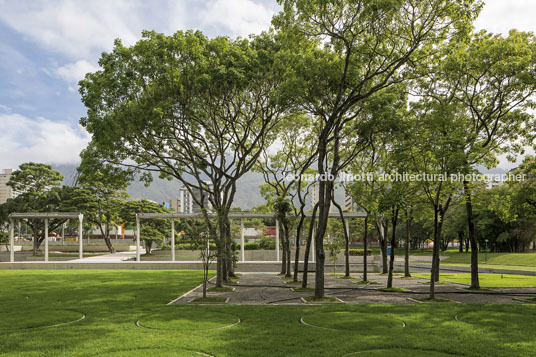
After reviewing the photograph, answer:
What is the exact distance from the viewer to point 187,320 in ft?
34.3

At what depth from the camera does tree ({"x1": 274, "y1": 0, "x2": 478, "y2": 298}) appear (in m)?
12.4

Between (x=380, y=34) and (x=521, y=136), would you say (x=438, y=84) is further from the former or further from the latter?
(x=380, y=34)

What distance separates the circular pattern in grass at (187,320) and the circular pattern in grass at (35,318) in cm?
200

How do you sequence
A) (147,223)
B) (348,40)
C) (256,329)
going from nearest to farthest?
1. (256,329)
2. (348,40)
3. (147,223)

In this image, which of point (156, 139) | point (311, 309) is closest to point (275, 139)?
point (156, 139)

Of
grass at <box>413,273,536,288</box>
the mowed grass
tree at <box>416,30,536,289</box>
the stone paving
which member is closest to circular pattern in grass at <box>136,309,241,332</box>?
the mowed grass

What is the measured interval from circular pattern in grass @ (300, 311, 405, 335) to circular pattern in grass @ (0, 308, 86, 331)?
617 cm

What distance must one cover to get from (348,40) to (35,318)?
12549 mm

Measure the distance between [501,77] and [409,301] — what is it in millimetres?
10169

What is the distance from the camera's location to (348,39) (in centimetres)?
1378

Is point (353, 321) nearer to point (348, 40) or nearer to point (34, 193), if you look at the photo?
point (348, 40)

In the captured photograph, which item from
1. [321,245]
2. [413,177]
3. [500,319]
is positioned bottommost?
[500,319]

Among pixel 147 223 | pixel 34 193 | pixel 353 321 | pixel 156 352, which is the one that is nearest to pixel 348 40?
pixel 353 321

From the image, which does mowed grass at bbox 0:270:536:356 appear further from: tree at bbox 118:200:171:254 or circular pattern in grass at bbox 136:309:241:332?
tree at bbox 118:200:171:254
